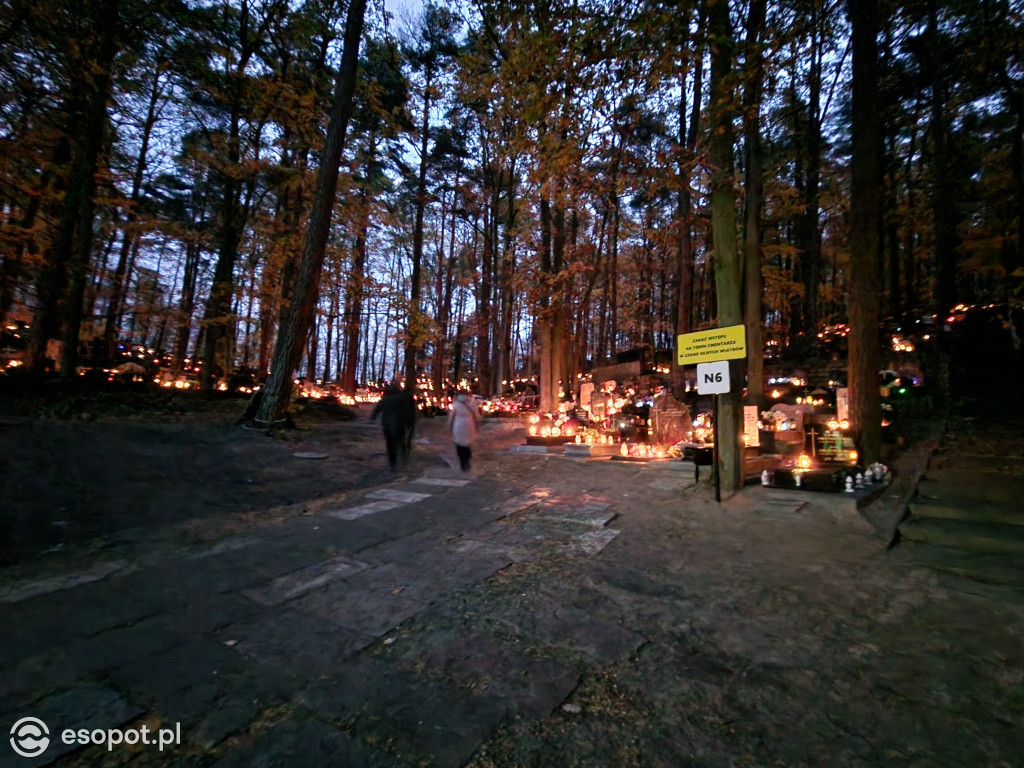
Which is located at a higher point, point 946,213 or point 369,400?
point 946,213

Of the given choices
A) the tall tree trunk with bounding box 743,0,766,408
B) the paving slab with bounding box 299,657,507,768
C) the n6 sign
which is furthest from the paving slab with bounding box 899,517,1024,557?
the paving slab with bounding box 299,657,507,768

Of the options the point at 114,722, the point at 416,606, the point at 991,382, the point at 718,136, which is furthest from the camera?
the point at 991,382

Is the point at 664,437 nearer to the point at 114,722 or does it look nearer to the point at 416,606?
the point at 416,606

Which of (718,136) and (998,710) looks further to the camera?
(718,136)

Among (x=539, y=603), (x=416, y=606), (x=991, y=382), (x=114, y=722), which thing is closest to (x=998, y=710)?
(x=539, y=603)

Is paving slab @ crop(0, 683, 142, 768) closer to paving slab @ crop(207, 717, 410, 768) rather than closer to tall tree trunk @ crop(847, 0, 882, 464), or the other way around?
paving slab @ crop(207, 717, 410, 768)

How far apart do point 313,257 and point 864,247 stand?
41.6 ft

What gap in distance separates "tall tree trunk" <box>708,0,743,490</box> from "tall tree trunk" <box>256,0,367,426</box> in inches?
374

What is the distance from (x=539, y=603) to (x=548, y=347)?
1551 cm

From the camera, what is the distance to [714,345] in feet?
24.0

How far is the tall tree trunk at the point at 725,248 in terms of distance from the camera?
7.65 meters

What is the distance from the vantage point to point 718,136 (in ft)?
26.9

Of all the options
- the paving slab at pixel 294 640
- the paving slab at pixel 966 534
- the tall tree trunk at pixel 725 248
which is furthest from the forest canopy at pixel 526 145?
the paving slab at pixel 294 640

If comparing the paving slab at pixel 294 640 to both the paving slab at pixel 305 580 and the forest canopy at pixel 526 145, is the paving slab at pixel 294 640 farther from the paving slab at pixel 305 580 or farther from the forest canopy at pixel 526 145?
the forest canopy at pixel 526 145
